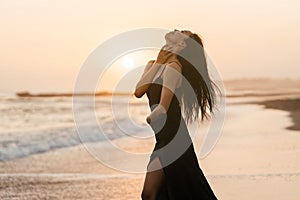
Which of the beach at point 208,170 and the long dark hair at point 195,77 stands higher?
the long dark hair at point 195,77

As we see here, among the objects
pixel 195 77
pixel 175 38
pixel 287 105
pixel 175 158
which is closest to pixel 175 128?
pixel 175 158

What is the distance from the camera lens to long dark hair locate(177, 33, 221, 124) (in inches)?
163

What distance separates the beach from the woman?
2.33m

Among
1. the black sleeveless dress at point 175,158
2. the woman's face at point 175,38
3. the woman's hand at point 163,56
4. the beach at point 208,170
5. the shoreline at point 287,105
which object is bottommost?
the shoreline at point 287,105

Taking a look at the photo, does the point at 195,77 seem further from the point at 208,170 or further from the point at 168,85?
the point at 208,170

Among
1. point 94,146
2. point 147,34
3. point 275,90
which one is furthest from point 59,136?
point 275,90

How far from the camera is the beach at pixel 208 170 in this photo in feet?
22.4

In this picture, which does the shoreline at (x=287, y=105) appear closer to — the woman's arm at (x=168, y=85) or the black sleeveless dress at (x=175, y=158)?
the black sleeveless dress at (x=175, y=158)

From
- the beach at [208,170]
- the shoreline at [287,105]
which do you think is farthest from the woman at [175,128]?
the shoreline at [287,105]

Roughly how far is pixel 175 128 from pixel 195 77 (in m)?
0.31

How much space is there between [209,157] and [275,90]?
14.6 metres

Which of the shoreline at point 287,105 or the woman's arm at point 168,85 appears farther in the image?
the shoreline at point 287,105

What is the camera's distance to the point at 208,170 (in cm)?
839

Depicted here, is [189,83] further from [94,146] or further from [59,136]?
[59,136]
